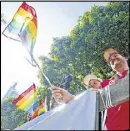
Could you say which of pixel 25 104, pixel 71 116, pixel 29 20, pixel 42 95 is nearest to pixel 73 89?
pixel 42 95

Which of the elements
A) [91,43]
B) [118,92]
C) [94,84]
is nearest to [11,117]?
[91,43]

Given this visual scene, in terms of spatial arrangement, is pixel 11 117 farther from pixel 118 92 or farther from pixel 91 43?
pixel 118 92

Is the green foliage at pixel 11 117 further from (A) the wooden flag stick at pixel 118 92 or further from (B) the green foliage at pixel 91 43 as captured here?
(A) the wooden flag stick at pixel 118 92

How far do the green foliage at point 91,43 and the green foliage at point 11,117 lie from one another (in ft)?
18.6

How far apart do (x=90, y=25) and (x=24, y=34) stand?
12169mm

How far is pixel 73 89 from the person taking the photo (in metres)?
16.6

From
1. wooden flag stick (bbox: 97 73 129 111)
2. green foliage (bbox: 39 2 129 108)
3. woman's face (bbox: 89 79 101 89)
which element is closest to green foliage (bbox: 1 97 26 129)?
green foliage (bbox: 39 2 129 108)

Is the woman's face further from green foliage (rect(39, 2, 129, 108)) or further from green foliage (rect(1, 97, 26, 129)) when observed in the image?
green foliage (rect(1, 97, 26, 129))

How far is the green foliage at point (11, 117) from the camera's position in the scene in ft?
73.4

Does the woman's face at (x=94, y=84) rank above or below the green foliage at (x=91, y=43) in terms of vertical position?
below

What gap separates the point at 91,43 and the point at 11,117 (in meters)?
10.8

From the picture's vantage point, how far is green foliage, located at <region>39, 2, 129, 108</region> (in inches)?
575

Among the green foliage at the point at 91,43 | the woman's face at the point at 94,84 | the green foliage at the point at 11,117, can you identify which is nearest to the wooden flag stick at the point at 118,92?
the woman's face at the point at 94,84

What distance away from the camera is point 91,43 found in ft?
50.6
